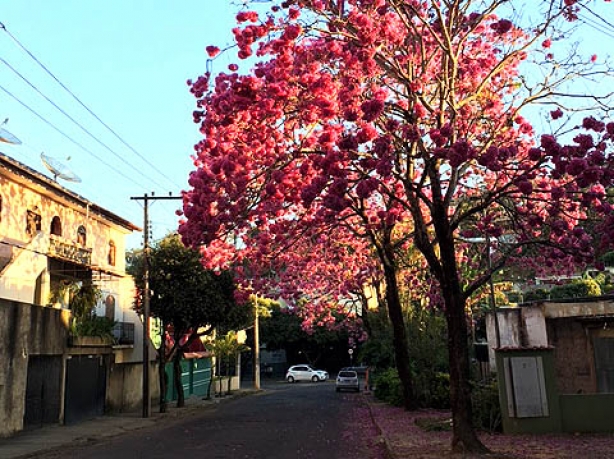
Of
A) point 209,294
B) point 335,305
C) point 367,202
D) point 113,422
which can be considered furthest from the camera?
→ point 335,305

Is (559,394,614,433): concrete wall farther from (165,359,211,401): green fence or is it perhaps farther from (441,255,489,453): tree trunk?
(165,359,211,401): green fence

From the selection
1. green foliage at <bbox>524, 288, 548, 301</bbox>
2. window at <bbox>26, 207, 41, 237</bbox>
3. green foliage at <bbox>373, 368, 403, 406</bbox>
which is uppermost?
window at <bbox>26, 207, 41, 237</bbox>

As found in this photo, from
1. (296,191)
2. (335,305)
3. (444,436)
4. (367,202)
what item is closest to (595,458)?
(444,436)

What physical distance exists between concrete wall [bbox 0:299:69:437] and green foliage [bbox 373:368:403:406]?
12548mm

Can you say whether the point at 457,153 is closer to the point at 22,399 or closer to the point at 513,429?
the point at 513,429

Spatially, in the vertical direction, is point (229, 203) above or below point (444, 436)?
above

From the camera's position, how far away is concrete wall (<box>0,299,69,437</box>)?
666 inches

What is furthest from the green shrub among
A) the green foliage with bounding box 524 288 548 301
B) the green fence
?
the green foliage with bounding box 524 288 548 301

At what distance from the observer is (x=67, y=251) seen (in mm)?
20719

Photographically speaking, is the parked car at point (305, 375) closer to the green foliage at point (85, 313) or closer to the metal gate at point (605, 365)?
the green foliage at point (85, 313)

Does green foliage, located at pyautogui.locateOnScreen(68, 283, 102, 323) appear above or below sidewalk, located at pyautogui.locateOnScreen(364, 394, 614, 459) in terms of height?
above

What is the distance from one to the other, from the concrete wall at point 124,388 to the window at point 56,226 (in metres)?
6.48

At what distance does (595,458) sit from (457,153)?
5.59 metres

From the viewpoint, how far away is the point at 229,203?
1339 cm
